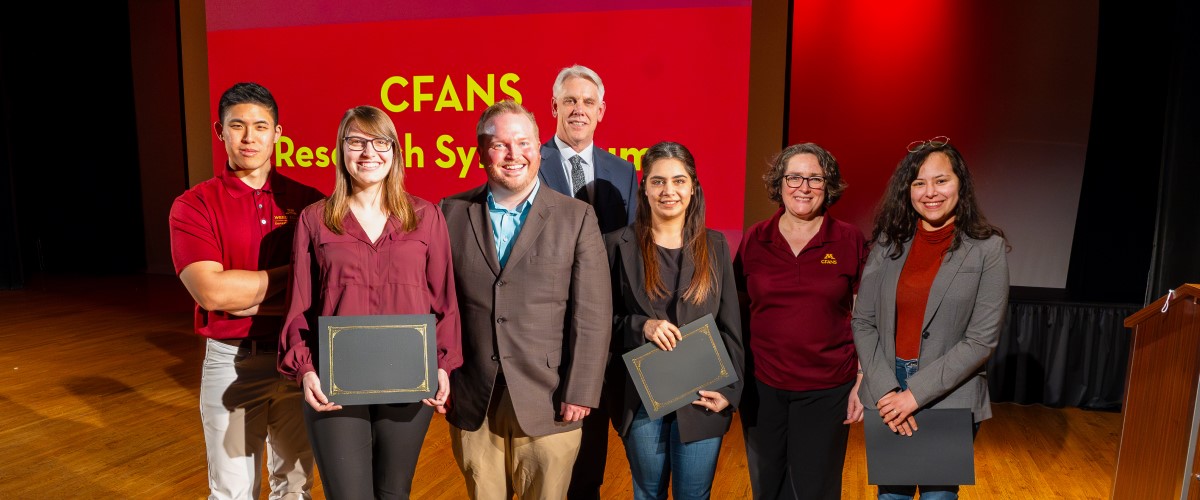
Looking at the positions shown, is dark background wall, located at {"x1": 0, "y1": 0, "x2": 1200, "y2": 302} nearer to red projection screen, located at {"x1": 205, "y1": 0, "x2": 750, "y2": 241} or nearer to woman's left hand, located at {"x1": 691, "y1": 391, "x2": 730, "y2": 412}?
red projection screen, located at {"x1": 205, "y1": 0, "x2": 750, "y2": 241}

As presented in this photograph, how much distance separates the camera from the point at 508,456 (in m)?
1.97

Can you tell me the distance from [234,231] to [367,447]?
793 mm

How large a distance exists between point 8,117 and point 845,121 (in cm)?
976

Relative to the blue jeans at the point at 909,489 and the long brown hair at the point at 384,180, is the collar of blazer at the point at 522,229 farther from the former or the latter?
the blue jeans at the point at 909,489

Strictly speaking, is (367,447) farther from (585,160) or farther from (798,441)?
(585,160)

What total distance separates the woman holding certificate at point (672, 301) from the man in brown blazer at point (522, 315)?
12 cm

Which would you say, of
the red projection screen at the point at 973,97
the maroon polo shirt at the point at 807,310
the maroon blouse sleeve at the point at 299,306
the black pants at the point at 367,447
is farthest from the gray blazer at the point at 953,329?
the red projection screen at the point at 973,97

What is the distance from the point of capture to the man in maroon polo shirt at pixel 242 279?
2008mm

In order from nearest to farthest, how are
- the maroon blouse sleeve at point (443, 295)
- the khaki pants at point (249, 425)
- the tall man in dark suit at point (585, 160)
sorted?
1. the maroon blouse sleeve at point (443, 295)
2. the khaki pants at point (249, 425)
3. the tall man in dark suit at point (585, 160)

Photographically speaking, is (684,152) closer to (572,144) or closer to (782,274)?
(782,274)

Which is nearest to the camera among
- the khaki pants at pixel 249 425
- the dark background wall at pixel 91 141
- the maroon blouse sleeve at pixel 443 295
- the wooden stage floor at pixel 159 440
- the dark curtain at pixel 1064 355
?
the maroon blouse sleeve at pixel 443 295

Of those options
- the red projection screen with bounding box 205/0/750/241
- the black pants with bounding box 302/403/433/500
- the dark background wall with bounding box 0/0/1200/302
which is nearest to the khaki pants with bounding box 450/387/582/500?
the black pants with bounding box 302/403/433/500

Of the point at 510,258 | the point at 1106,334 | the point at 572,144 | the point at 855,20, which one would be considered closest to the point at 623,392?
the point at 510,258

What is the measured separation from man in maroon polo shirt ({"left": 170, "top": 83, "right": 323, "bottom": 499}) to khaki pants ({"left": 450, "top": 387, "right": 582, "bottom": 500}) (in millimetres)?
673
